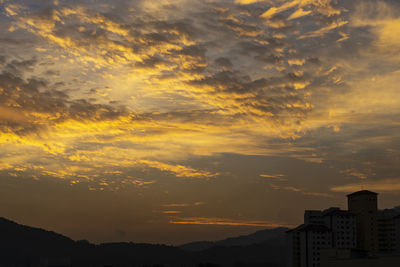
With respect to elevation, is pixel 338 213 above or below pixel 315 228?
above

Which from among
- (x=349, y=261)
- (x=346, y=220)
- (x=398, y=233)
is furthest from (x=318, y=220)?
(x=349, y=261)

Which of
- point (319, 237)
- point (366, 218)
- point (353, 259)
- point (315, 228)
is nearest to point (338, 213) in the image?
point (315, 228)

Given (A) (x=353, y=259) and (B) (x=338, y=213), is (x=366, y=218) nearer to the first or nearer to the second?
(B) (x=338, y=213)

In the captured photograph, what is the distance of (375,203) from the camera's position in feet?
625

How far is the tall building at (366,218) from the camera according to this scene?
187375mm

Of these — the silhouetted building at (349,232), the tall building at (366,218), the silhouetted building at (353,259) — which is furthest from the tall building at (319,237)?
the silhouetted building at (353,259)

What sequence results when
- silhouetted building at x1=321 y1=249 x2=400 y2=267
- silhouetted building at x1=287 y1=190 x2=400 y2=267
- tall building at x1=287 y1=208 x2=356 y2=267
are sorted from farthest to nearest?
silhouetted building at x1=287 y1=190 x2=400 y2=267 → tall building at x1=287 y1=208 x2=356 y2=267 → silhouetted building at x1=321 y1=249 x2=400 y2=267

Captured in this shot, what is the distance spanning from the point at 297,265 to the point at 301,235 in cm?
1085

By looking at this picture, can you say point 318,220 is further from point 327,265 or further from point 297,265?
point 327,265

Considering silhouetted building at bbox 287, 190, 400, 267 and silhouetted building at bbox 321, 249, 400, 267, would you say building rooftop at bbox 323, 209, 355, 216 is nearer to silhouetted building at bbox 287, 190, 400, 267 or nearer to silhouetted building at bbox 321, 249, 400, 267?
silhouetted building at bbox 287, 190, 400, 267

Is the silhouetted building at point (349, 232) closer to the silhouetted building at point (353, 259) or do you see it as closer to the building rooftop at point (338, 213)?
the building rooftop at point (338, 213)

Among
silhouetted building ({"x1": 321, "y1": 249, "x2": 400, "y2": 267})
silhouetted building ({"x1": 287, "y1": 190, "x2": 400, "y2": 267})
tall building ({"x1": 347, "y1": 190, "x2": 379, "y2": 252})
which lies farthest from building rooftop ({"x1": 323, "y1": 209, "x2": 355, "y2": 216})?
silhouetted building ({"x1": 321, "y1": 249, "x2": 400, "y2": 267})

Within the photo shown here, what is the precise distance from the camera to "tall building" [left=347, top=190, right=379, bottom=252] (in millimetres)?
187375

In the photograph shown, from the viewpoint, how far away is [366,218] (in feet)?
621
